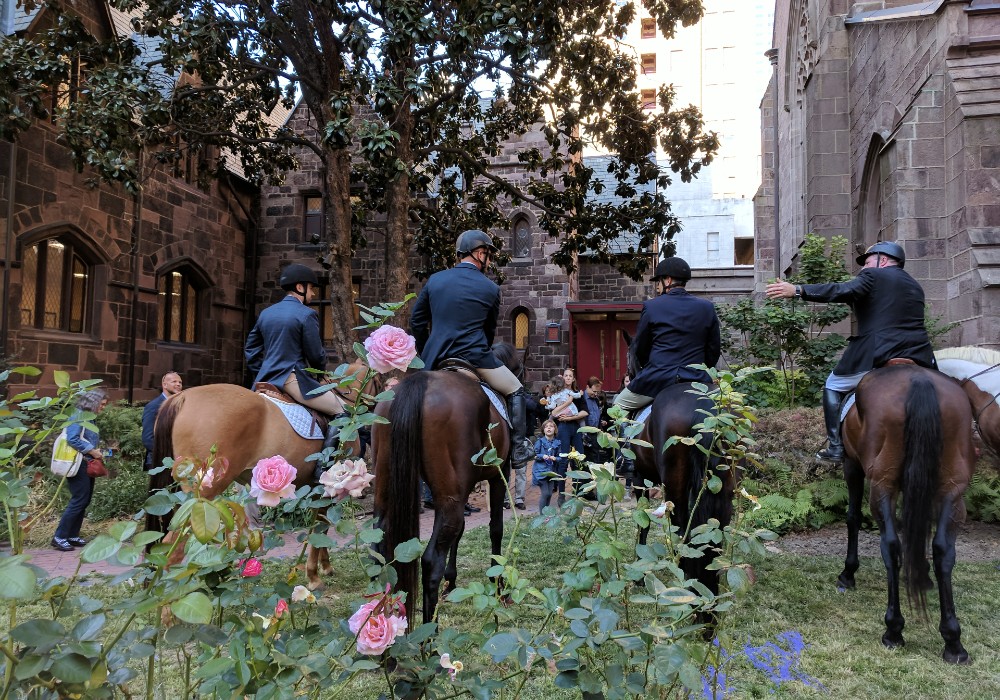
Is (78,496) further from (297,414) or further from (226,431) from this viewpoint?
(226,431)

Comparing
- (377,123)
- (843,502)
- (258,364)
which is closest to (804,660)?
(843,502)

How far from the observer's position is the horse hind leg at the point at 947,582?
4.09 meters

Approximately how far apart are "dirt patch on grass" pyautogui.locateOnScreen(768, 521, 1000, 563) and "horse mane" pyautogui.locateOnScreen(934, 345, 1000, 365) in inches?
79.3

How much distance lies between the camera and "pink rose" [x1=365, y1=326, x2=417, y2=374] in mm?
2258

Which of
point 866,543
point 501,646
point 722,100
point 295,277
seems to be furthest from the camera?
point 722,100

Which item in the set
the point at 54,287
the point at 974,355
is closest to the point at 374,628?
the point at 974,355

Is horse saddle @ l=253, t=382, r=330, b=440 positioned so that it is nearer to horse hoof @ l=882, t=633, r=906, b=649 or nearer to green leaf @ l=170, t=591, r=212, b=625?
green leaf @ l=170, t=591, r=212, b=625

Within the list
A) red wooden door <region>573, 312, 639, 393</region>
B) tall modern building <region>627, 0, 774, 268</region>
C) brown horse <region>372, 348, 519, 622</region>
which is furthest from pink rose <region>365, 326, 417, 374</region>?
tall modern building <region>627, 0, 774, 268</region>

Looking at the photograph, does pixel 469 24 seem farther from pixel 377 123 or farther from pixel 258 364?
pixel 258 364

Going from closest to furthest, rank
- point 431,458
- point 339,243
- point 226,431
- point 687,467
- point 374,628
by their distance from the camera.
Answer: point 374,628 → point 431,458 → point 687,467 → point 226,431 → point 339,243

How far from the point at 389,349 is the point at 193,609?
1119 millimetres

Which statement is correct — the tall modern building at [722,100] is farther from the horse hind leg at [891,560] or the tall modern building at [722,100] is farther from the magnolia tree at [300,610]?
the magnolia tree at [300,610]

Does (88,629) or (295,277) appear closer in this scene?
(88,629)

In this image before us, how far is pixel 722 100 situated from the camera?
44812 millimetres
